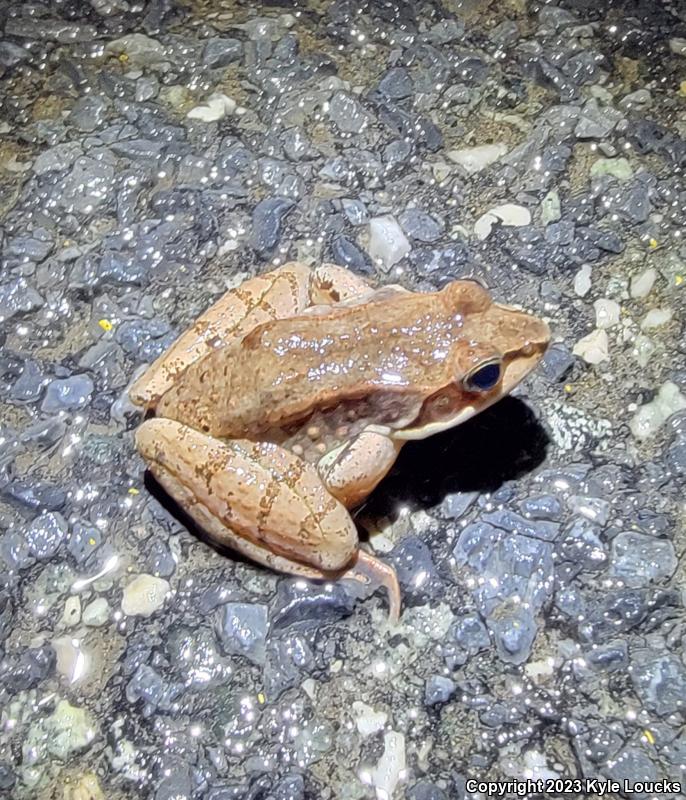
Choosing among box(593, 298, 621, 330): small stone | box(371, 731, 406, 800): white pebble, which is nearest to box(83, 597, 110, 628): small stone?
box(371, 731, 406, 800): white pebble

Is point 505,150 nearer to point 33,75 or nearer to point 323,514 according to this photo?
point 323,514

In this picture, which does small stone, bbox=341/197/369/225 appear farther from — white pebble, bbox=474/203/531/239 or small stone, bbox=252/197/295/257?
white pebble, bbox=474/203/531/239

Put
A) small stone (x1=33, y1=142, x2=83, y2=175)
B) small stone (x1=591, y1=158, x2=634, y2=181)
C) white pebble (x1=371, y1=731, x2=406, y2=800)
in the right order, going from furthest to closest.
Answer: small stone (x1=33, y1=142, x2=83, y2=175) → small stone (x1=591, y1=158, x2=634, y2=181) → white pebble (x1=371, y1=731, x2=406, y2=800)

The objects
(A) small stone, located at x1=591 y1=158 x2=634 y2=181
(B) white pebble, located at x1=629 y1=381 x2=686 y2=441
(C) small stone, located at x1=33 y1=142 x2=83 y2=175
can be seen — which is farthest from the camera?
(C) small stone, located at x1=33 y1=142 x2=83 y2=175

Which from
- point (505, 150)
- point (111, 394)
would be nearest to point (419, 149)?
point (505, 150)

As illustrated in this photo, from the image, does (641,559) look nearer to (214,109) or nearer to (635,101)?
(635,101)

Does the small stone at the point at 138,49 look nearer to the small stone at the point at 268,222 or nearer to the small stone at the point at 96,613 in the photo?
the small stone at the point at 268,222

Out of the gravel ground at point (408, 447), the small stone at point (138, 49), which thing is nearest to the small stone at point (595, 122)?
the gravel ground at point (408, 447)

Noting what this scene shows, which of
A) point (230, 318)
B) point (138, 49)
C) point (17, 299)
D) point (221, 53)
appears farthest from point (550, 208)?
point (17, 299)
